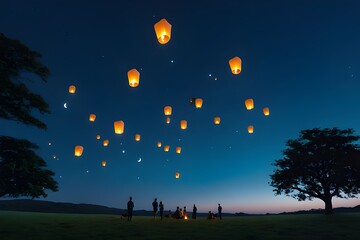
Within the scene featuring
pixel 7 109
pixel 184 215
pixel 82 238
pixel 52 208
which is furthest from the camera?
pixel 52 208

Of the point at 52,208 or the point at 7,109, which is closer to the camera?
the point at 7,109

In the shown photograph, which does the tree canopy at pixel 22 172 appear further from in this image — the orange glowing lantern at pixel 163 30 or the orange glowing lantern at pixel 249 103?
the orange glowing lantern at pixel 249 103

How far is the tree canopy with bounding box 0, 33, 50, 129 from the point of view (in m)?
11.3

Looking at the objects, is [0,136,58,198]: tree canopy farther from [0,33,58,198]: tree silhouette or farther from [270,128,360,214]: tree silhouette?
[270,128,360,214]: tree silhouette

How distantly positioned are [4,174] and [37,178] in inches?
57.7

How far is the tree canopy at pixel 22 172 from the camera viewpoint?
1229 cm

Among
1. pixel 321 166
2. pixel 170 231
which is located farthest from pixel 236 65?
pixel 321 166

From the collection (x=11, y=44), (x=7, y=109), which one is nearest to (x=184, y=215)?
(x=7, y=109)

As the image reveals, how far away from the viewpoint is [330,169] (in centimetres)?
2756

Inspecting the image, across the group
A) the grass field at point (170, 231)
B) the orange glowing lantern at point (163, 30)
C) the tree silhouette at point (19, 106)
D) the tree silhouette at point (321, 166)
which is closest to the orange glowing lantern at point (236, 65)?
the orange glowing lantern at point (163, 30)

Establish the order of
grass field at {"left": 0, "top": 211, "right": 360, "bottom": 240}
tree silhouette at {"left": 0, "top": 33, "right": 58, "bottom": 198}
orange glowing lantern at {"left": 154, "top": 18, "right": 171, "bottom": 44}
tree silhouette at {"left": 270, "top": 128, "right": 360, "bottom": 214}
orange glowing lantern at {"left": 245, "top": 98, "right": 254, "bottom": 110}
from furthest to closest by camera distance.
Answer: tree silhouette at {"left": 270, "top": 128, "right": 360, "bottom": 214}
orange glowing lantern at {"left": 245, "top": 98, "right": 254, "bottom": 110}
tree silhouette at {"left": 0, "top": 33, "right": 58, "bottom": 198}
orange glowing lantern at {"left": 154, "top": 18, "right": 171, "bottom": 44}
grass field at {"left": 0, "top": 211, "right": 360, "bottom": 240}

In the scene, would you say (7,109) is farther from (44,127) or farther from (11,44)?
(11,44)

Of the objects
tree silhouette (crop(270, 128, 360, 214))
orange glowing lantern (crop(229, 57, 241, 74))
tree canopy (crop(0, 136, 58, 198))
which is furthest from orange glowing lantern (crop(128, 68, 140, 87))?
tree silhouette (crop(270, 128, 360, 214))

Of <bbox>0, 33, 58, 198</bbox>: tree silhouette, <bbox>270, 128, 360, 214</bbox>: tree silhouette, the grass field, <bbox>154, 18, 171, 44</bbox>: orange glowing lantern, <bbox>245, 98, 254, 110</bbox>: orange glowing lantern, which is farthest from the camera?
<bbox>270, 128, 360, 214</bbox>: tree silhouette
